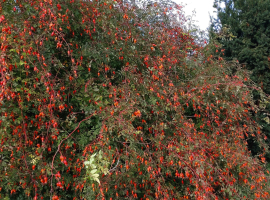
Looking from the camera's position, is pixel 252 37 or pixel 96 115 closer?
pixel 96 115

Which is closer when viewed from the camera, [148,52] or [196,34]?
[148,52]

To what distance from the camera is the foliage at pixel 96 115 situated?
2014 millimetres

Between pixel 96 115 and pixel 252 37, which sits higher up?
pixel 252 37

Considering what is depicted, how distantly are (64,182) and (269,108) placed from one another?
4761 mm

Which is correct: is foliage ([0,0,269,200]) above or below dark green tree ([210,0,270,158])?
below

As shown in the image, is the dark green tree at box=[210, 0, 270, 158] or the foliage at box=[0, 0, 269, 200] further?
the dark green tree at box=[210, 0, 270, 158]

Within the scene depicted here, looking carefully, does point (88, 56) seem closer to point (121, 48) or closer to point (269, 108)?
point (121, 48)

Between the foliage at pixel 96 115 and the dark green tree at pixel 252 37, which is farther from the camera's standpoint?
the dark green tree at pixel 252 37

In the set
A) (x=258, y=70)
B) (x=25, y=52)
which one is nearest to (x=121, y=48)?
(x=25, y=52)

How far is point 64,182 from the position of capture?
2.26 m

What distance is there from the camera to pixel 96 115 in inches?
94.0

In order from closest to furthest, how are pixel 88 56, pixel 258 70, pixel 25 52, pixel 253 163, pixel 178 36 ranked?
pixel 25 52
pixel 88 56
pixel 253 163
pixel 178 36
pixel 258 70

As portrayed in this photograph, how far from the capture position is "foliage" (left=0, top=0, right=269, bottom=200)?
6.61 ft

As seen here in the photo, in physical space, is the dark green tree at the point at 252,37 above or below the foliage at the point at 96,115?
above
